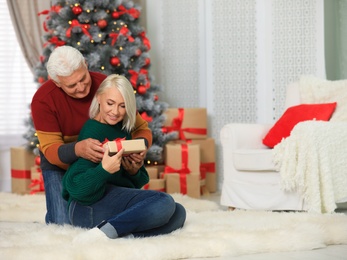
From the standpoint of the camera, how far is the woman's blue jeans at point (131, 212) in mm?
2818

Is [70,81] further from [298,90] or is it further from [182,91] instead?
[182,91]

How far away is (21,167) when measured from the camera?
5457mm

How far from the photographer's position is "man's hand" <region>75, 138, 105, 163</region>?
282 centimetres

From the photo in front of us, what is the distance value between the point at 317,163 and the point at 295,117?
21.8 inches

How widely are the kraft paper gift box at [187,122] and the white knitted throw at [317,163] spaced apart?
154 cm

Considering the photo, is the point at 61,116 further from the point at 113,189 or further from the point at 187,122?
the point at 187,122

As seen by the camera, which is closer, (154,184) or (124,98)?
(124,98)

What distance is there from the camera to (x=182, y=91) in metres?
5.95

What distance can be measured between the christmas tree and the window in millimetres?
696

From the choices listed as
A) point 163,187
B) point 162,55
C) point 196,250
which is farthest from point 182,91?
point 196,250

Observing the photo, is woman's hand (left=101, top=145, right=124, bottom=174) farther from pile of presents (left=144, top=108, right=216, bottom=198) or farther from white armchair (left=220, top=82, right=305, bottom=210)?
pile of presents (left=144, top=108, right=216, bottom=198)

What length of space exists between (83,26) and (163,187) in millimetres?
1336

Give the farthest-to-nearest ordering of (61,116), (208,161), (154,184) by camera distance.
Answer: (208,161), (154,184), (61,116)

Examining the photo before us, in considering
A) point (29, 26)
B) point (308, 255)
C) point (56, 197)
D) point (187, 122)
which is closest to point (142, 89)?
point (187, 122)
